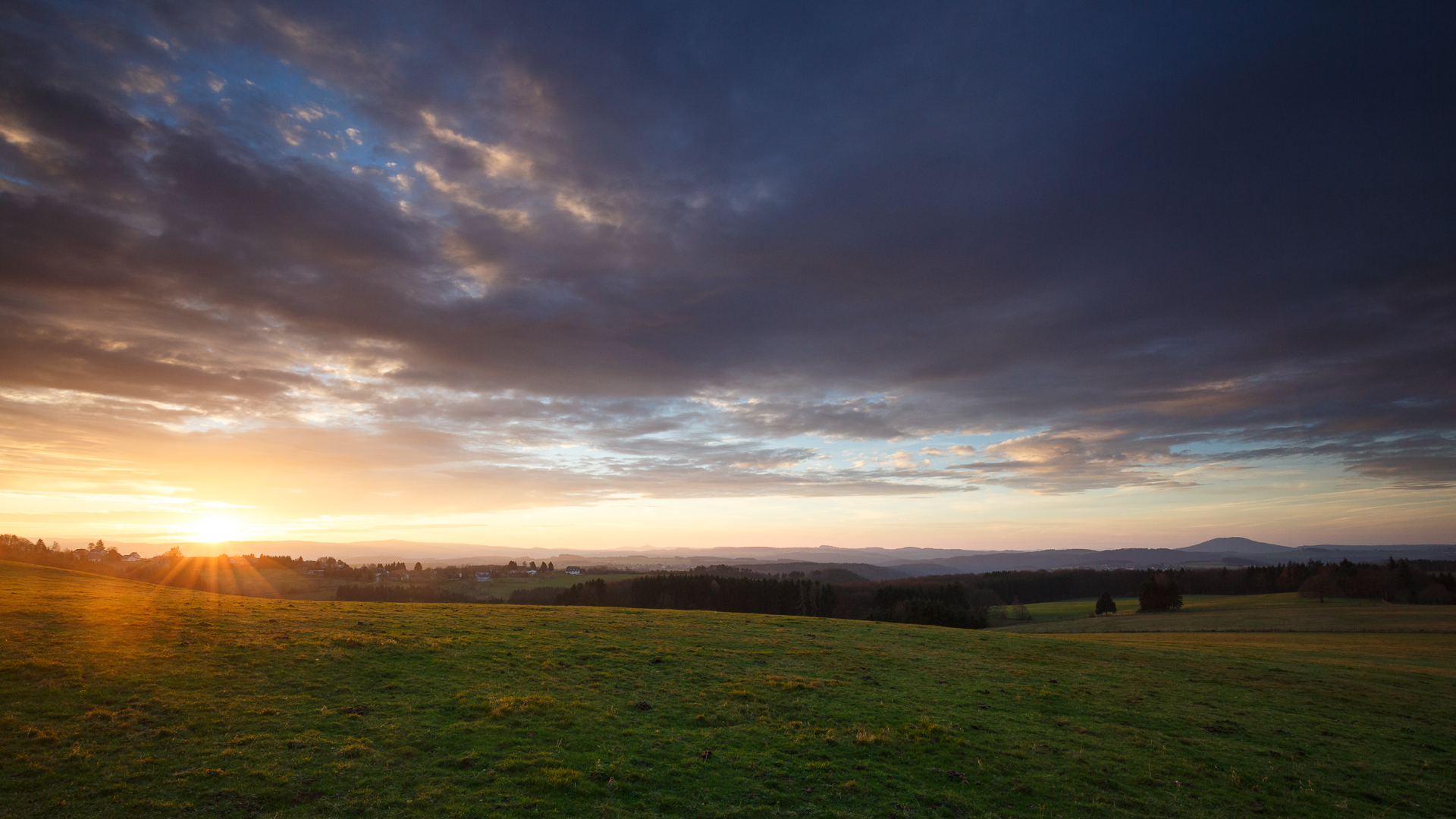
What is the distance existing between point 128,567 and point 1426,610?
201399mm

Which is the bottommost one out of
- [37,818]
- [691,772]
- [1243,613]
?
[1243,613]

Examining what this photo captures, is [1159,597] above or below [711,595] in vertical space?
above

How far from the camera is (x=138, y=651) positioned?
18.2 meters

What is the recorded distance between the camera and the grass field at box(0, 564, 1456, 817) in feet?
39.7

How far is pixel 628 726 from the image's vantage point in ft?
55.5

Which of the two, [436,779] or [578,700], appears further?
[578,700]

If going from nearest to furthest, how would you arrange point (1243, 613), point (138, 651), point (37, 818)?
point (37, 818), point (138, 651), point (1243, 613)

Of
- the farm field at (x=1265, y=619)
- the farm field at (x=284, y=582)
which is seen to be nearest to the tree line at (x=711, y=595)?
the farm field at (x=284, y=582)

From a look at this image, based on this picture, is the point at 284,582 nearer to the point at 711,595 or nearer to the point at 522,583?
the point at 522,583

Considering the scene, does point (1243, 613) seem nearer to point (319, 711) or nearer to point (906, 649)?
point (906, 649)

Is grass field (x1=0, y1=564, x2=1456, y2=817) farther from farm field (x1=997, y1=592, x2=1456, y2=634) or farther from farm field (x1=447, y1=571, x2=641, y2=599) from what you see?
farm field (x1=447, y1=571, x2=641, y2=599)

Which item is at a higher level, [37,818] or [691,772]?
[37,818]

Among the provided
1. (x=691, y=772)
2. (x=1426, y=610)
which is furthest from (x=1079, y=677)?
(x=1426, y=610)

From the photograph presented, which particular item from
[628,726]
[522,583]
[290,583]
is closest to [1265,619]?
[628,726]
